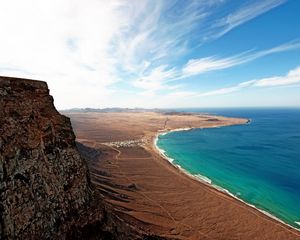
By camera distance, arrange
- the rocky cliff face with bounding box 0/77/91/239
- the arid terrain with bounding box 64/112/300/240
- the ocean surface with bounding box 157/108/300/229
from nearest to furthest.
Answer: the rocky cliff face with bounding box 0/77/91/239 → the arid terrain with bounding box 64/112/300/240 → the ocean surface with bounding box 157/108/300/229

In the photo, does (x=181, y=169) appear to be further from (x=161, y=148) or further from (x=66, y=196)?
(x=66, y=196)

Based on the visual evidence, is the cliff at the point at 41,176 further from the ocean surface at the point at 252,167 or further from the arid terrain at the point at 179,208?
the ocean surface at the point at 252,167

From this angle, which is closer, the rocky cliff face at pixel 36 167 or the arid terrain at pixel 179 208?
the rocky cliff face at pixel 36 167

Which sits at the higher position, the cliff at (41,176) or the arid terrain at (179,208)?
the cliff at (41,176)

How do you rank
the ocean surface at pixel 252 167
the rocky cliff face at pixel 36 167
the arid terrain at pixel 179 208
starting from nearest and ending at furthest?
the rocky cliff face at pixel 36 167 → the arid terrain at pixel 179 208 → the ocean surface at pixel 252 167

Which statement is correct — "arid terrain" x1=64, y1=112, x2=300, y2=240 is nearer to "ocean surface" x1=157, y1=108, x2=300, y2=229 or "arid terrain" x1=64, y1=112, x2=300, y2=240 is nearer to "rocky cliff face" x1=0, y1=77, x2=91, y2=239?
"ocean surface" x1=157, y1=108, x2=300, y2=229

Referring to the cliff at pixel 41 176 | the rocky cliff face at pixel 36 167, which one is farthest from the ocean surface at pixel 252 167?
the rocky cliff face at pixel 36 167

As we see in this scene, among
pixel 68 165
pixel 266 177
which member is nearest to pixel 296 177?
pixel 266 177

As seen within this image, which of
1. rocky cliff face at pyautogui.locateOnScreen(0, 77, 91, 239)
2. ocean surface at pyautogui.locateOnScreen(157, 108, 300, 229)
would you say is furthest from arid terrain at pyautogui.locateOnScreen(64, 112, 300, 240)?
rocky cliff face at pyautogui.locateOnScreen(0, 77, 91, 239)
